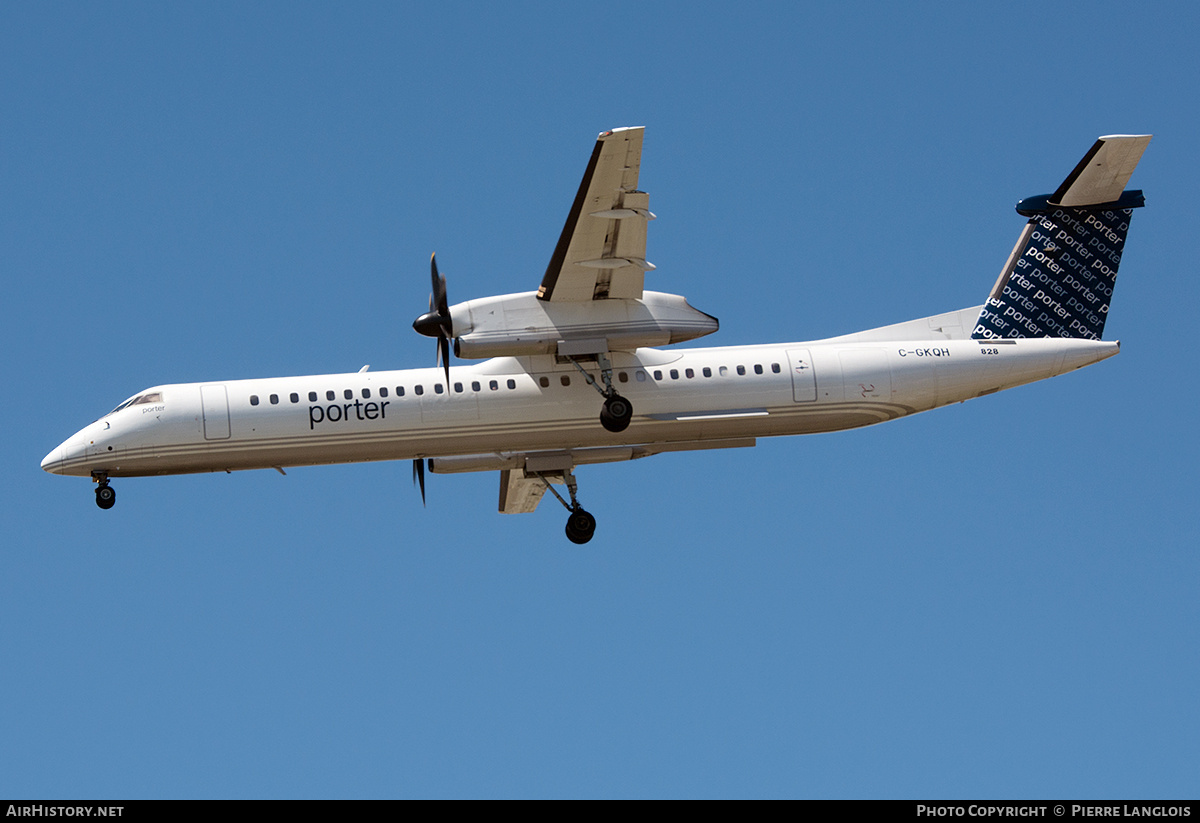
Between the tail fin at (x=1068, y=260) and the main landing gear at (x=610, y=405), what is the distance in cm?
716

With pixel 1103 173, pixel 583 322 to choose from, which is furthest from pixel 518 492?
pixel 1103 173

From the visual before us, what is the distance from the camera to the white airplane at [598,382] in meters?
23.4

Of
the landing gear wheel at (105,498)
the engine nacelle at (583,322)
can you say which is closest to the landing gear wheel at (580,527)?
the engine nacelle at (583,322)

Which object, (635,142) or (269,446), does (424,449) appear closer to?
(269,446)

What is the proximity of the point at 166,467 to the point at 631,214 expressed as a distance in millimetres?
9249

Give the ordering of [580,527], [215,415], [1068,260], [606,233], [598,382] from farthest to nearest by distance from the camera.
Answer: [1068,260] → [580,527] → [598,382] → [215,415] → [606,233]

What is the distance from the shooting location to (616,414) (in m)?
24.2

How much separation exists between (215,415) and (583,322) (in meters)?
6.55

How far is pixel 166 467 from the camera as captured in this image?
78.6 ft

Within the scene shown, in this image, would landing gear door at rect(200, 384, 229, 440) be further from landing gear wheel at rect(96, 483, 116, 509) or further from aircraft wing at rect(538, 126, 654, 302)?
aircraft wing at rect(538, 126, 654, 302)

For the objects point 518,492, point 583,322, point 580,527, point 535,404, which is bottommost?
point 580,527

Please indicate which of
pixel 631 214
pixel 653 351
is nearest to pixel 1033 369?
pixel 653 351

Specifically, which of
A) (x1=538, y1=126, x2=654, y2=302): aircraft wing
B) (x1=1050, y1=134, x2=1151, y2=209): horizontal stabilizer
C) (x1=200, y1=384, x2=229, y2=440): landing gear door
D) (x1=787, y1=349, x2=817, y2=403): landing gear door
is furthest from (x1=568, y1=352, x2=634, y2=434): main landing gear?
(x1=1050, y1=134, x2=1151, y2=209): horizontal stabilizer

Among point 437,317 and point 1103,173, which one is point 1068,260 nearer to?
point 1103,173
